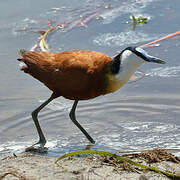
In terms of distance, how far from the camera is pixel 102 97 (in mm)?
5891

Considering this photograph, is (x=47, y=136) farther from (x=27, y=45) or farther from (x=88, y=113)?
(x=27, y=45)

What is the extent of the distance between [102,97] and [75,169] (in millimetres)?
2300

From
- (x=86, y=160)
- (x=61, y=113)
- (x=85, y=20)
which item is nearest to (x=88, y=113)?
(x=61, y=113)

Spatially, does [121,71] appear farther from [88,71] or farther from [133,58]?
[88,71]

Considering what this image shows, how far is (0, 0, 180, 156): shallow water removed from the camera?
16.2ft

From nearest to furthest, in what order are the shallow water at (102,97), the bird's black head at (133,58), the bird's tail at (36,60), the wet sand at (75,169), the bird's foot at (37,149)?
1. the wet sand at (75,169)
2. the bird's black head at (133,58)
3. the bird's foot at (37,149)
4. the bird's tail at (36,60)
5. the shallow water at (102,97)

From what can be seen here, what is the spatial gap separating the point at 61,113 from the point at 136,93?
1.01m

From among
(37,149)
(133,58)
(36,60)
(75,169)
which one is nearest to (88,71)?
(133,58)

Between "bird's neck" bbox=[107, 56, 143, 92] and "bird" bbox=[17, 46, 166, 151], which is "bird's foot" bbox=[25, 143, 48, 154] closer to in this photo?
"bird" bbox=[17, 46, 166, 151]

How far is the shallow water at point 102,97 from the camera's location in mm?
4941

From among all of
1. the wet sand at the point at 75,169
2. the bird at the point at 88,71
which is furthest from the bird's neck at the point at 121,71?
the wet sand at the point at 75,169

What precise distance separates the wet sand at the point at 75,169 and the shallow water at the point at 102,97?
0.61 metres

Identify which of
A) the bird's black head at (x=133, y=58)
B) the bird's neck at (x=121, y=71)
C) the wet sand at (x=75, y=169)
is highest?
the bird's black head at (x=133, y=58)

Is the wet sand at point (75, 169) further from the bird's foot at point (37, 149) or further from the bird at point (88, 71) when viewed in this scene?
the bird at point (88, 71)
